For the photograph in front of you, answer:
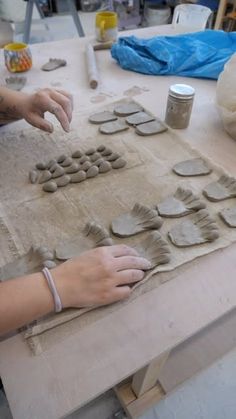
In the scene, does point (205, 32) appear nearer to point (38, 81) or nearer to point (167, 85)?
point (167, 85)

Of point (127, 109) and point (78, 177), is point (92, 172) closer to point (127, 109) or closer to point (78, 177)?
point (78, 177)

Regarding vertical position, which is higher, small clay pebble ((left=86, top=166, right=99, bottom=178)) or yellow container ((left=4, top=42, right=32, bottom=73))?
yellow container ((left=4, top=42, right=32, bottom=73))

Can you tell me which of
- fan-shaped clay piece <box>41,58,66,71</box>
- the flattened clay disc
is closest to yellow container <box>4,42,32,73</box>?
fan-shaped clay piece <box>41,58,66,71</box>

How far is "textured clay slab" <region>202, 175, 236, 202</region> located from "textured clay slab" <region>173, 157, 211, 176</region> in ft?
0.16

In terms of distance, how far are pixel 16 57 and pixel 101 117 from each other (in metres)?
0.43

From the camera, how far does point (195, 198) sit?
692mm

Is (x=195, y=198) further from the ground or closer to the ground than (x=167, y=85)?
closer to the ground

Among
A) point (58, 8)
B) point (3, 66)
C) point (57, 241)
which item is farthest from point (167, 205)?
point (58, 8)

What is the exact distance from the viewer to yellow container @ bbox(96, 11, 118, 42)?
1.27 metres

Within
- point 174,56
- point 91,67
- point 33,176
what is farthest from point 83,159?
point 174,56

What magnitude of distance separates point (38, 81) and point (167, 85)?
45 centimetres

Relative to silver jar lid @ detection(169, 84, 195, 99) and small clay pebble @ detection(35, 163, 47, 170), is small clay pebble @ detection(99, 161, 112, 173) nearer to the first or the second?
small clay pebble @ detection(35, 163, 47, 170)

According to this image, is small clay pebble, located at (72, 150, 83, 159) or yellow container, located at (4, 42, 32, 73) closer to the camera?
small clay pebble, located at (72, 150, 83, 159)

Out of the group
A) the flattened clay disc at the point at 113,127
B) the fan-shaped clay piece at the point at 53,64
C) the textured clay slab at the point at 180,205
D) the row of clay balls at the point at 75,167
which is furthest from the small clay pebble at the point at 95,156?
the fan-shaped clay piece at the point at 53,64
